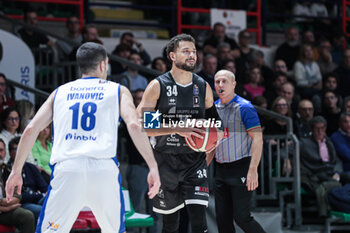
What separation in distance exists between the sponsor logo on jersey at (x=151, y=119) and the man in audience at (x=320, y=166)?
372 centimetres

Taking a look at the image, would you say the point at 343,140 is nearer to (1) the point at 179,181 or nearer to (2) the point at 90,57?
(1) the point at 179,181

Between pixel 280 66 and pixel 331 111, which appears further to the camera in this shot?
pixel 280 66

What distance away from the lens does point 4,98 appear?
866cm

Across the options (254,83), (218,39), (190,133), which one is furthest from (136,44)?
(190,133)

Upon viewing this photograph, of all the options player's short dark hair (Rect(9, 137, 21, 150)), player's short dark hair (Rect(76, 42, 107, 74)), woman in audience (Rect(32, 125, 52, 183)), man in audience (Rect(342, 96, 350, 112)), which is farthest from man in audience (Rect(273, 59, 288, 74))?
player's short dark hair (Rect(76, 42, 107, 74))


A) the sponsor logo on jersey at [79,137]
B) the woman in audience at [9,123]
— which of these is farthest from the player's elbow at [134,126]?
the woman in audience at [9,123]

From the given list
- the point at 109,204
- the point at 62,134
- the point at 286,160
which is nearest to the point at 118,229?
the point at 109,204

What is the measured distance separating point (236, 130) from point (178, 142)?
0.91m

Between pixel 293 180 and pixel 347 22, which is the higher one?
pixel 347 22

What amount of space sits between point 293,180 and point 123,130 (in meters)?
2.59

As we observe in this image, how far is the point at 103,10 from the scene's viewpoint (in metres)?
14.2

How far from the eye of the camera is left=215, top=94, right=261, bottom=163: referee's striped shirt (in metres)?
6.52

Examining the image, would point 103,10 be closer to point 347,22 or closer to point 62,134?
point 347,22

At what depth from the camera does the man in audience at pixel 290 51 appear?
12773 millimetres
